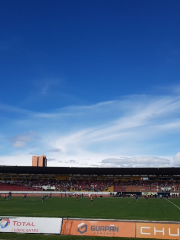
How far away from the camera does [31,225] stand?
1989 cm

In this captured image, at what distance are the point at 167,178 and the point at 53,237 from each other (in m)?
88.9

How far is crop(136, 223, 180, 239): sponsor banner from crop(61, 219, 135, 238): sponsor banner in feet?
1.74

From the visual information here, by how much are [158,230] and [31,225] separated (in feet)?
29.8

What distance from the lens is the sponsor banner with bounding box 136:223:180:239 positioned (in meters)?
17.4

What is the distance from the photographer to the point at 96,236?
1847 centimetres

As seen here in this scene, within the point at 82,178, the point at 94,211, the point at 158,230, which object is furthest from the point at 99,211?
the point at 82,178

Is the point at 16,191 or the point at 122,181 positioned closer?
the point at 16,191

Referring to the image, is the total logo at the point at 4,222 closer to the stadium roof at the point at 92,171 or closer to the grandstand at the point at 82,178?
the grandstand at the point at 82,178

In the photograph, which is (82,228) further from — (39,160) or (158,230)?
(39,160)

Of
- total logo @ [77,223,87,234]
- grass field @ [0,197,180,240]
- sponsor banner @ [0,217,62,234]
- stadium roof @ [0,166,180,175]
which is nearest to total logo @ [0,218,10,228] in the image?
sponsor banner @ [0,217,62,234]

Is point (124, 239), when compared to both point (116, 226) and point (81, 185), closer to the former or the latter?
point (116, 226)

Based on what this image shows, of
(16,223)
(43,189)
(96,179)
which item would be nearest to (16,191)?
(43,189)

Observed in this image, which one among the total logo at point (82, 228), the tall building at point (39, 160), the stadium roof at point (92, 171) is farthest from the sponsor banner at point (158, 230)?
the tall building at point (39, 160)

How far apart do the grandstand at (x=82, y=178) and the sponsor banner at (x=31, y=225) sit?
69467 millimetres
